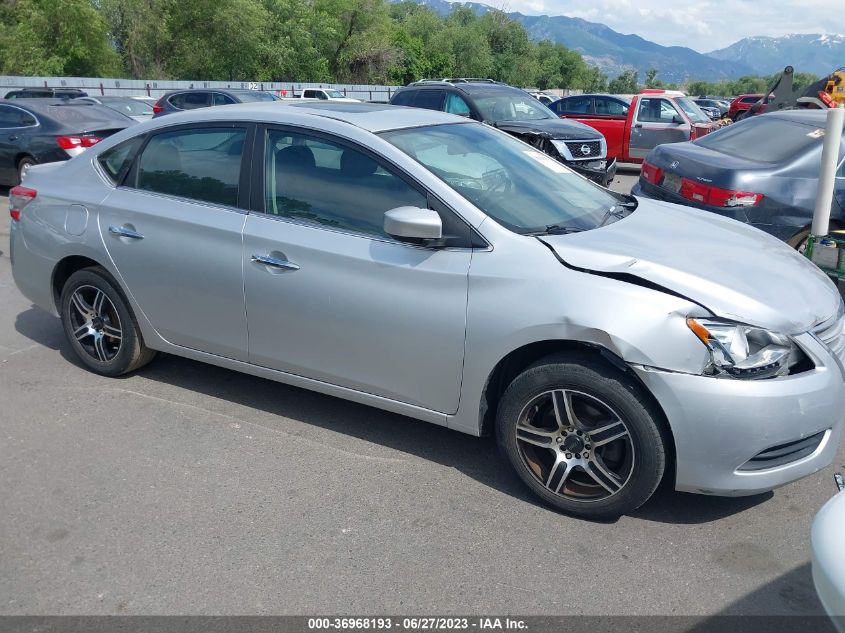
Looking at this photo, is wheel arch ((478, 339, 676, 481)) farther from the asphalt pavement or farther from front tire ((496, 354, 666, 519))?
the asphalt pavement

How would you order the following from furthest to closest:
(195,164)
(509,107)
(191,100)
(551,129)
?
(191,100) → (509,107) → (551,129) → (195,164)

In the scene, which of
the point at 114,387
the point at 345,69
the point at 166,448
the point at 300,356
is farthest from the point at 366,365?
the point at 345,69

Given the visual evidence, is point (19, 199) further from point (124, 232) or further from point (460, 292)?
point (460, 292)

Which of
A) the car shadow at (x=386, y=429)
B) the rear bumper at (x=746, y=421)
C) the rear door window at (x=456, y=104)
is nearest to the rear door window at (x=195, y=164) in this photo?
the car shadow at (x=386, y=429)

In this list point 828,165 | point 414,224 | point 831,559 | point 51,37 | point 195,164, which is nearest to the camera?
point 831,559

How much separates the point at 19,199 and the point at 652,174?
18.2ft

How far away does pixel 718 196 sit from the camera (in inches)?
255

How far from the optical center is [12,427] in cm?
430

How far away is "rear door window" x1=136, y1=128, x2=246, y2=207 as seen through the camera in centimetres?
424

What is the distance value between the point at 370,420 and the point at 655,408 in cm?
179

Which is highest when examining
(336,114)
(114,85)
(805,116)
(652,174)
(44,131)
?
(336,114)

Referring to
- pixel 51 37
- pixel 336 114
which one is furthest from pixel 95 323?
pixel 51 37

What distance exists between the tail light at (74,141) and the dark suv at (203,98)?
6.50 meters

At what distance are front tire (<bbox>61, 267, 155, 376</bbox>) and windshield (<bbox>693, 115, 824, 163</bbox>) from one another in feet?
18.2
